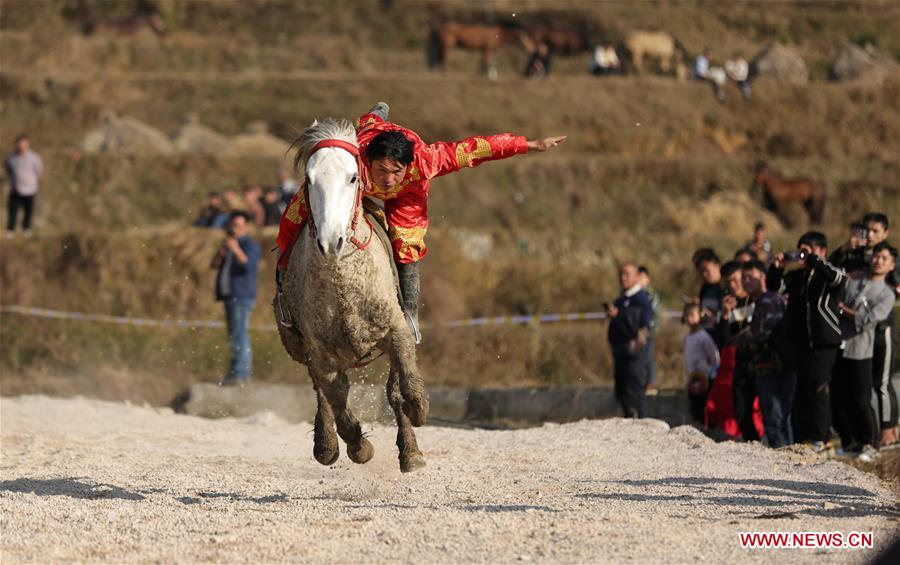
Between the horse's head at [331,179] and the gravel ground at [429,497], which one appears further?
the horse's head at [331,179]

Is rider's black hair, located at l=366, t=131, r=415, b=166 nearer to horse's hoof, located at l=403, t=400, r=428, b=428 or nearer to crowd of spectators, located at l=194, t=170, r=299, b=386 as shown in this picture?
horse's hoof, located at l=403, t=400, r=428, b=428

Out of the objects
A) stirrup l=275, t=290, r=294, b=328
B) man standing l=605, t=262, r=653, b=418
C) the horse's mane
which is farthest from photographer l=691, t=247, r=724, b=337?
the horse's mane

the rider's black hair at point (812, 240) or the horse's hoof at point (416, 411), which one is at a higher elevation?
the rider's black hair at point (812, 240)

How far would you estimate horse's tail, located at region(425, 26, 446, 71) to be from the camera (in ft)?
129

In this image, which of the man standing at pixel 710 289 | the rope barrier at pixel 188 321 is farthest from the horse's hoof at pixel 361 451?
the rope barrier at pixel 188 321

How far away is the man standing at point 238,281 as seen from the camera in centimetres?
1711

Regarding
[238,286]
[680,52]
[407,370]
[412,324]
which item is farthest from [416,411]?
[680,52]

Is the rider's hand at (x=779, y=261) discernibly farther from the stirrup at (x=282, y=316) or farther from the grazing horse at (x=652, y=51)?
A: the grazing horse at (x=652, y=51)

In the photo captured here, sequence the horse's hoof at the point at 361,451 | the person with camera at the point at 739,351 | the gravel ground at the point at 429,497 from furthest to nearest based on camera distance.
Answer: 1. the person with camera at the point at 739,351
2. the horse's hoof at the point at 361,451
3. the gravel ground at the point at 429,497

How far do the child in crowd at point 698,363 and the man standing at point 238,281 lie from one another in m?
5.35

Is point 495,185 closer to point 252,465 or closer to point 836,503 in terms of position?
point 252,465

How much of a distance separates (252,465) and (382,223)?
3028mm

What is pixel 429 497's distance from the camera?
9984 millimetres

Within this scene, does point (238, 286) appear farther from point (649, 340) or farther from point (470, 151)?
point (470, 151)
